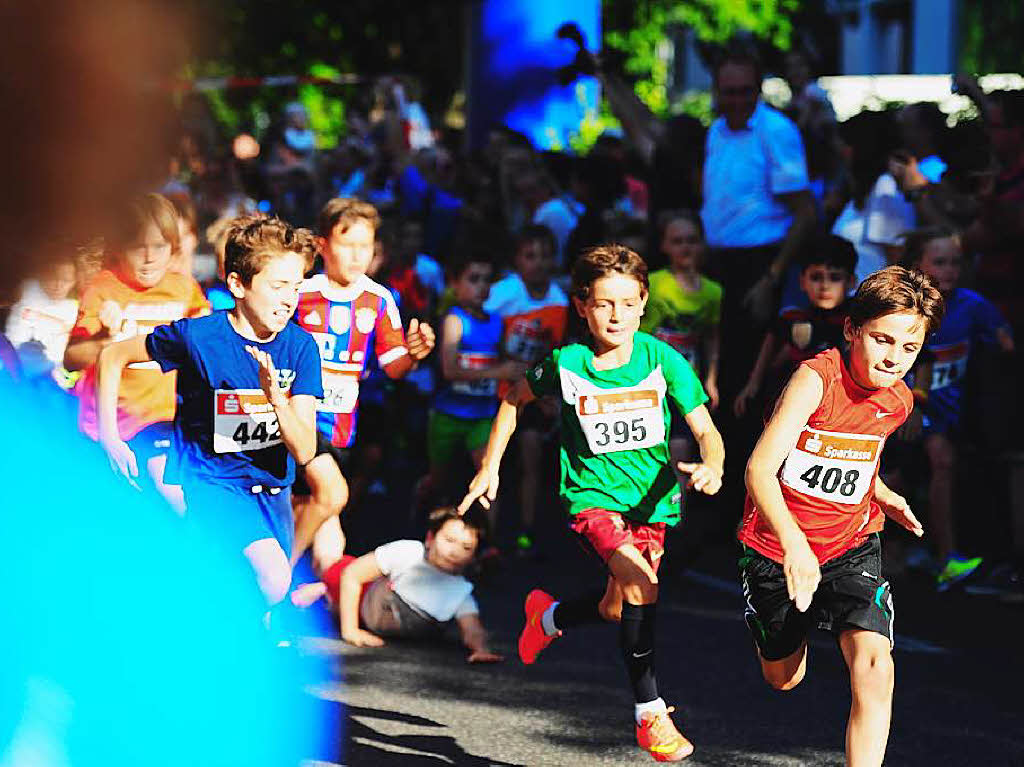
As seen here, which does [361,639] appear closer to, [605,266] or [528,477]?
[605,266]

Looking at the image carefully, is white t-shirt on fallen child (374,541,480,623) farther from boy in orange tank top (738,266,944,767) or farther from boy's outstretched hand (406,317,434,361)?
boy in orange tank top (738,266,944,767)

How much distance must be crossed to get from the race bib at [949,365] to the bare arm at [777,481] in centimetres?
349

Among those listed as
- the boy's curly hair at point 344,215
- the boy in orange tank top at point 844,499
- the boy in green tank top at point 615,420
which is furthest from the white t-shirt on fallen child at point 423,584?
the boy in orange tank top at point 844,499

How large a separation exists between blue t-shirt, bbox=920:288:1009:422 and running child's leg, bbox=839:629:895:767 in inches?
141

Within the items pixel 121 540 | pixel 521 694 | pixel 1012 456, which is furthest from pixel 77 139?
pixel 1012 456

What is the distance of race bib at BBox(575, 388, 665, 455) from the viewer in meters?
5.17

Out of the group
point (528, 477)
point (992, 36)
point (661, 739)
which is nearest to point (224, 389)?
point (661, 739)

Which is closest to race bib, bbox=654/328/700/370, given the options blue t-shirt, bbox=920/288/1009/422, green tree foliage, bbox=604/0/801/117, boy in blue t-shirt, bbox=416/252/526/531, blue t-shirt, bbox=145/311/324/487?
boy in blue t-shirt, bbox=416/252/526/531

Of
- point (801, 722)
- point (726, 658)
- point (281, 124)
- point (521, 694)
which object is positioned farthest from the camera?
point (281, 124)

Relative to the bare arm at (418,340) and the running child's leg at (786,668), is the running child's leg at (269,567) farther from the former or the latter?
the running child's leg at (786,668)

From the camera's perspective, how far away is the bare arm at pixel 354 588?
6.67m

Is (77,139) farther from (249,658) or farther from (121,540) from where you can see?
(121,540)

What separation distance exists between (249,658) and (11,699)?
118cm

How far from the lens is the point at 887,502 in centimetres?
462
